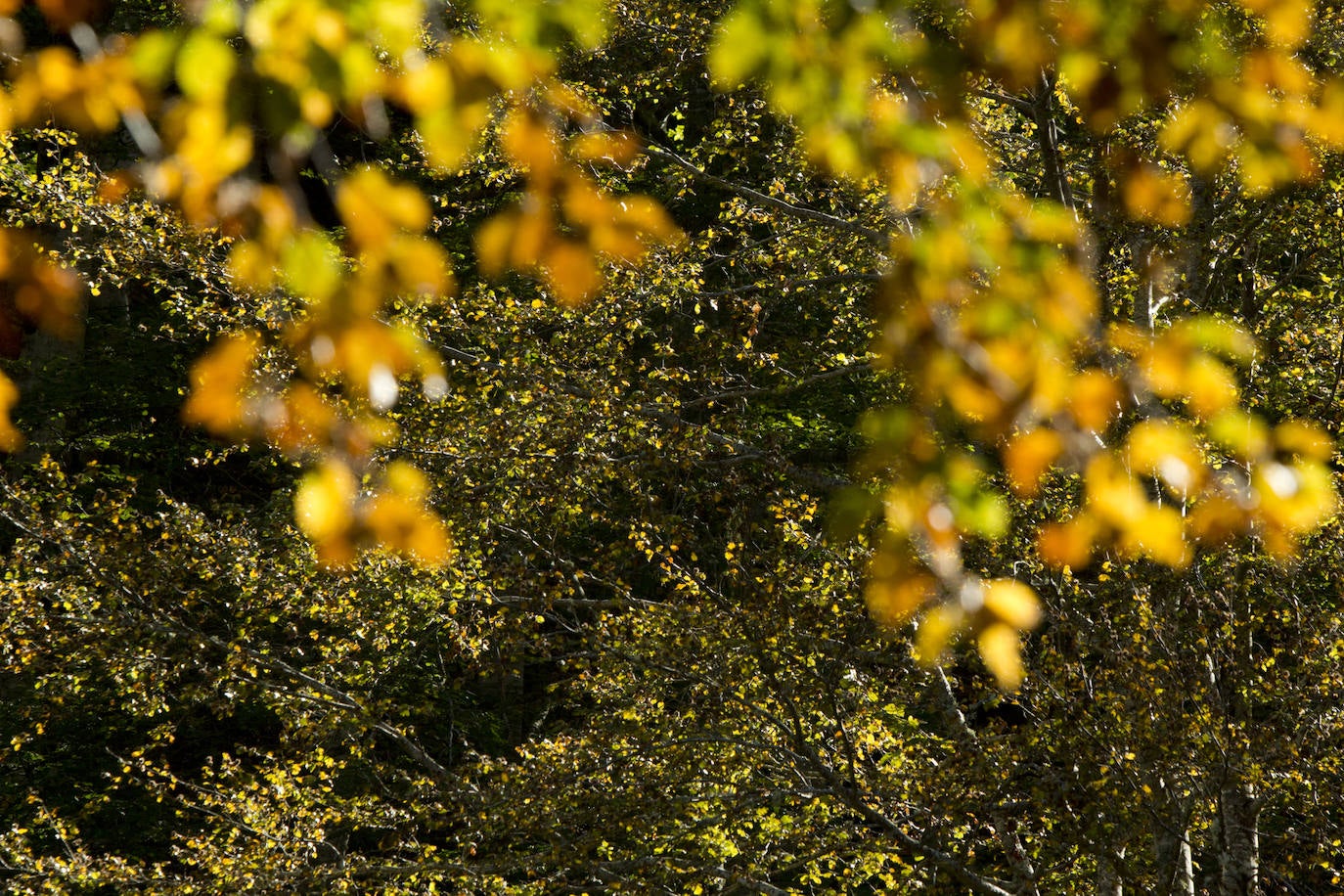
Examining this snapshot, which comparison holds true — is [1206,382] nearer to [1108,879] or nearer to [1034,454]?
[1034,454]

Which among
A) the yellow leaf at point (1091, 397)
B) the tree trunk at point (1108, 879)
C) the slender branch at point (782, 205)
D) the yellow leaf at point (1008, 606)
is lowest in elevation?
the yellow leaf at point (1008, 606)

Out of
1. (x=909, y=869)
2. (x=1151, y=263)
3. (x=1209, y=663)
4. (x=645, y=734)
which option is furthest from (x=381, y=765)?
(x=1151, y=263)

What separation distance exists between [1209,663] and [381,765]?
4285 mm

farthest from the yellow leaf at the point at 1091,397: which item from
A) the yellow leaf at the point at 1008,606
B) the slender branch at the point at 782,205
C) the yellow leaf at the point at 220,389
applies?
the slender branch at the point at 782,205

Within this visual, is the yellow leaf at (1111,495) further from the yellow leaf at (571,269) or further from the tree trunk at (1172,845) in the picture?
the tree trunk at (1172,845)

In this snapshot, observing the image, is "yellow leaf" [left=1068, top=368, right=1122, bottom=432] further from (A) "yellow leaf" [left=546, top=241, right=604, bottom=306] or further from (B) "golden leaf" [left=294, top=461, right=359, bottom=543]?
(B) "golden leaf" [left=294, top=461, right=359, bottom=543]

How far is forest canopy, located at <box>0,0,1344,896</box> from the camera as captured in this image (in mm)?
1562

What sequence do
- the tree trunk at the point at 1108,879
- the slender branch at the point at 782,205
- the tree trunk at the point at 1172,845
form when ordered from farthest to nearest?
1. the slender branch at the point at 782,205
2. the tree trunk at the point at 1108,879
3. the tree trunk at the point at 1172,845

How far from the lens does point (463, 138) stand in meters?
1.51

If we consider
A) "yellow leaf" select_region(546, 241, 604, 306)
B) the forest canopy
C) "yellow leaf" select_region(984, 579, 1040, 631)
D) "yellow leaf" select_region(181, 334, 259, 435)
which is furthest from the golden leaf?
"yellow leaf" select_region(984, 579, 1040, 631)

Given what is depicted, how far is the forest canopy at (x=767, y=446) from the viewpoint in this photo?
1.56 meters

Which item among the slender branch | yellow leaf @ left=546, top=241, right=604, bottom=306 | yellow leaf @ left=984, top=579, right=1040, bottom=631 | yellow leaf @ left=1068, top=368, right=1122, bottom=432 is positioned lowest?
yellow leaf @ left=984, top=579, right=1040, bottom=631

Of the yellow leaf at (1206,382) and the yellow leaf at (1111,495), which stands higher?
the yellow leaf at (1206,382)

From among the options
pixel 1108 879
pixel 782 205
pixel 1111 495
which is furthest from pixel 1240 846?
pixel 1111 495
